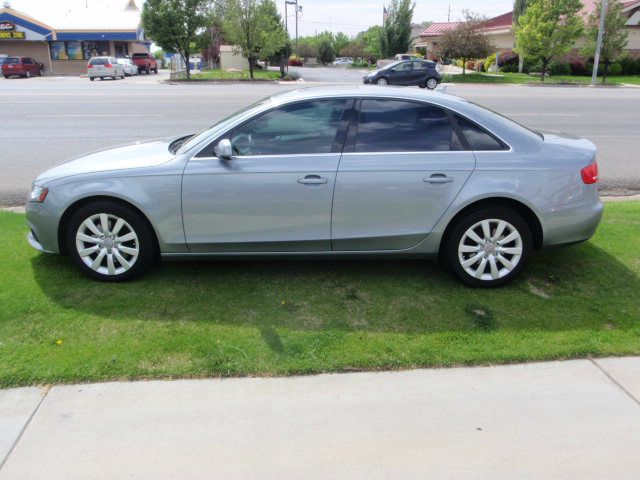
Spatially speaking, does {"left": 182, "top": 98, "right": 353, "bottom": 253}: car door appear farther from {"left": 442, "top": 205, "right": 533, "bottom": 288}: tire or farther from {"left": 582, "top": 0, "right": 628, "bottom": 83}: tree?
{"left": 582, "top": 0, "right": 628, "bottom": 83}: tree

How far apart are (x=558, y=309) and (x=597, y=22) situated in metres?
40.6

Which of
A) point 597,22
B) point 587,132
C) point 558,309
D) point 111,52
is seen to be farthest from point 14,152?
point 111,52

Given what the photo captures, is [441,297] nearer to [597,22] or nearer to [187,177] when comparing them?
[187,177]

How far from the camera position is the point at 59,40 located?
53.1 m

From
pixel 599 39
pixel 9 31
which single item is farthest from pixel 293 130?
pixel 9 31

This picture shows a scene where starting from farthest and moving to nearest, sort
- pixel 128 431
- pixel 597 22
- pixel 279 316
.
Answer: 1. pixel 597 22
2. pixel 279 316
3. pixel 128 431

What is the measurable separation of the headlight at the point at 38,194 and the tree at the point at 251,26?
34513mm

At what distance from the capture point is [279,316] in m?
4.12

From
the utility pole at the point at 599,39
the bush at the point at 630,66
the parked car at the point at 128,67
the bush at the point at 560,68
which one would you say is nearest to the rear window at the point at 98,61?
the parked car at the point at 128,67

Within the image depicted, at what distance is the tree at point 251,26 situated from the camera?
36062mm

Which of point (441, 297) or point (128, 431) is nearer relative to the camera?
point (128, 431)

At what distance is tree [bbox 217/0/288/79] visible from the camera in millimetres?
36062

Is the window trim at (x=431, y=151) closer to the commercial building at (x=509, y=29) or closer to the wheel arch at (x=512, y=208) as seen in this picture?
the wheel arch at (x=512, y=208)

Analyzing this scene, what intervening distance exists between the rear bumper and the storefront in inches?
2213
